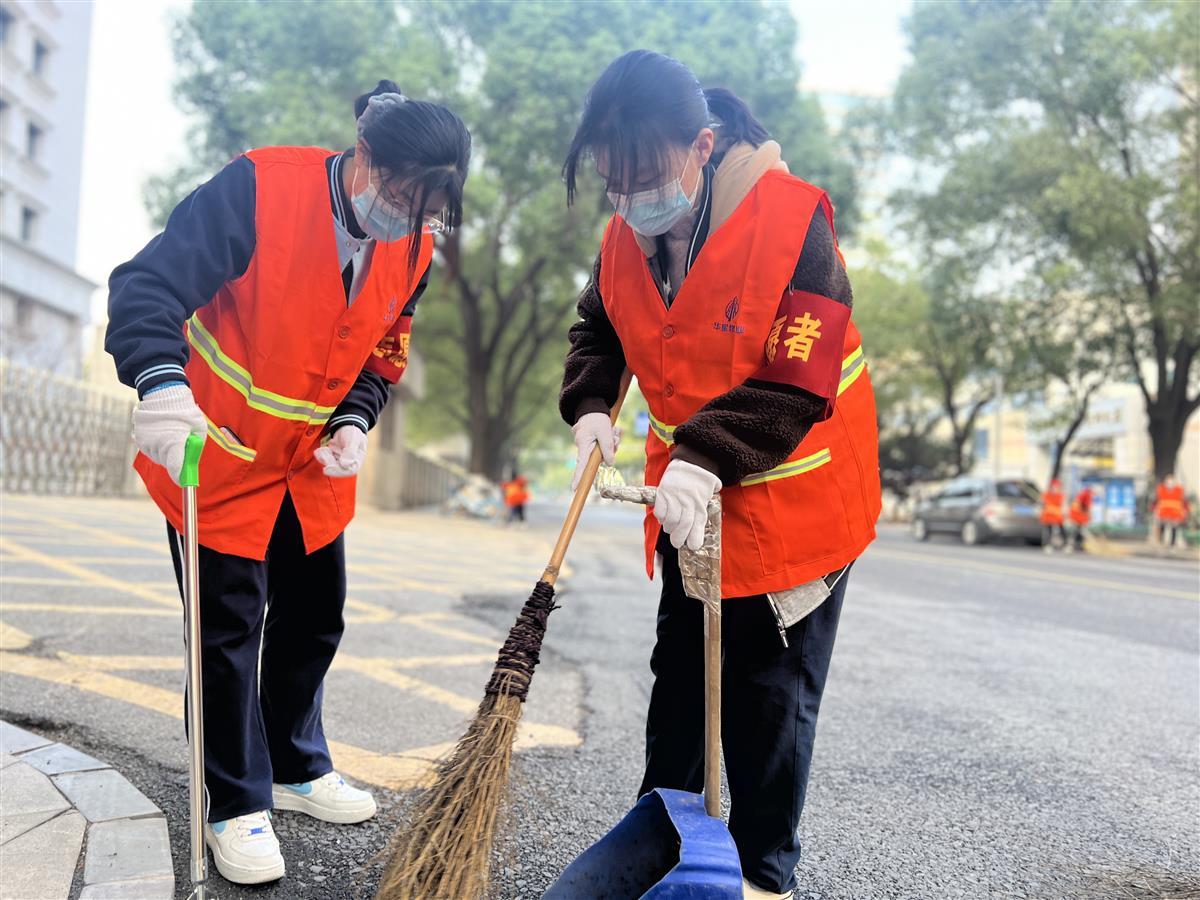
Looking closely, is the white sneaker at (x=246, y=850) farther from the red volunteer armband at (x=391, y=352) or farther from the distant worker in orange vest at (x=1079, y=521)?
the distant worker in orange vest at (x=1079, y=521)

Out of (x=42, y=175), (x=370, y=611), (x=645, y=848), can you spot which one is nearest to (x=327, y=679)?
(x=370, y=611)

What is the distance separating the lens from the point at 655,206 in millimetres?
1851

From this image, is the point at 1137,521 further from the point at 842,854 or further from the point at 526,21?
the point at 842,854

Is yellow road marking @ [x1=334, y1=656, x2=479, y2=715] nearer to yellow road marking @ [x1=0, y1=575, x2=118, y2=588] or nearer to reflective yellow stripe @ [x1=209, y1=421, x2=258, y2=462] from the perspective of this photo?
reflective yellow stripe @ [x1=209, y1=421, x2=258, y2=462]

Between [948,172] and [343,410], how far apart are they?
65.6ft

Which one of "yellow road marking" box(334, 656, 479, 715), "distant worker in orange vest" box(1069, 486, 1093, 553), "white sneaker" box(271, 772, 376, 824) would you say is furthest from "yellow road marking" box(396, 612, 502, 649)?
"distant worker in orange vest" box(1069, 486, 1093, 553)

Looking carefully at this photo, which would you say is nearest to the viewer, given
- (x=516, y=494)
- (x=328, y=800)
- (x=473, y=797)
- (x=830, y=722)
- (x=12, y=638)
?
(x=473, y=797)

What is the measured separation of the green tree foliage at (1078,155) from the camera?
16.5 metres

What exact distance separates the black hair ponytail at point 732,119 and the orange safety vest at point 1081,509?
59.0 ft

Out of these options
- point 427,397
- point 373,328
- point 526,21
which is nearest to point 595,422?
point 373,328

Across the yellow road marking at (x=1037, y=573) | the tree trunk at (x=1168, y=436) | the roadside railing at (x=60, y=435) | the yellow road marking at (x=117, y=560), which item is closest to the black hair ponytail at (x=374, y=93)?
the yellow road marking at (x=117, y=560)

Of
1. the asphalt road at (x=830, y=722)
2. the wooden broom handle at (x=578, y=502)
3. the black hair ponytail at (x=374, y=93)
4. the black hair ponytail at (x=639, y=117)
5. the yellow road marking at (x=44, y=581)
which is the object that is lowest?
the asphalt road at (x=830, y=722)

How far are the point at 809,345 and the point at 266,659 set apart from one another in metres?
1.60

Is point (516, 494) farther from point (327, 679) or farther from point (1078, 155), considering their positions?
point (327, 679)
